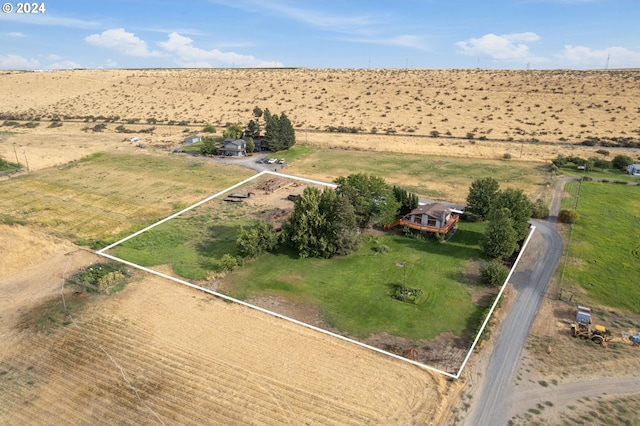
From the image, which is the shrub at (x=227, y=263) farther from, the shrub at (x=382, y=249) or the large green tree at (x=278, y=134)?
the large green tree at (x=278, y=134)

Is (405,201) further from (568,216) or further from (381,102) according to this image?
(381,102)

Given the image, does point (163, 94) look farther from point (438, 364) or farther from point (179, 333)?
point (438, 364)

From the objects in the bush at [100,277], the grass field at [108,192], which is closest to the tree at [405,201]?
the grass field at [108,192]

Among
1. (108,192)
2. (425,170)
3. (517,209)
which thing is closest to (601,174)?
(425,170)

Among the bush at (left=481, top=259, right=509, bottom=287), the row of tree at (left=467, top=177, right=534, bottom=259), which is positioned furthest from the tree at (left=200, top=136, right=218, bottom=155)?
A: the bush at (left=481, top=259, right=509, bottom=287)

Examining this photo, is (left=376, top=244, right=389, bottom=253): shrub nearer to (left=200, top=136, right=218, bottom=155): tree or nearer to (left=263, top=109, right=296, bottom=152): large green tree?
(left=263, top=109, right=296, bottom=152): large green tree
